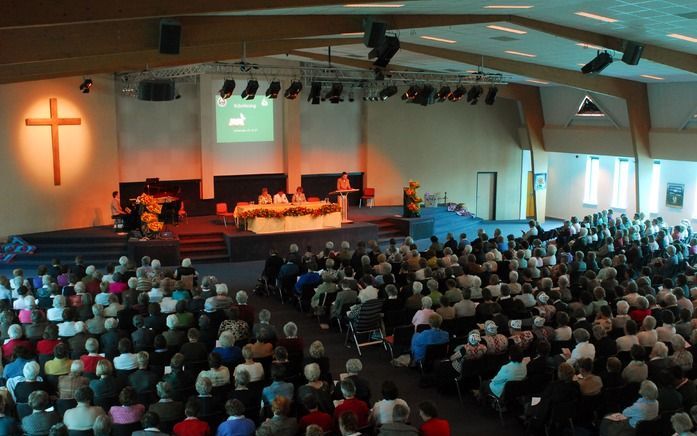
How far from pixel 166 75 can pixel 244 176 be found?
4583 mm

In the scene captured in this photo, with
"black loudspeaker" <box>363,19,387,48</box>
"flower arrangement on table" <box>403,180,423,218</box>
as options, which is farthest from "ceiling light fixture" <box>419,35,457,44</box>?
"flower arrangement on table" <box>403,180,423,218</box>

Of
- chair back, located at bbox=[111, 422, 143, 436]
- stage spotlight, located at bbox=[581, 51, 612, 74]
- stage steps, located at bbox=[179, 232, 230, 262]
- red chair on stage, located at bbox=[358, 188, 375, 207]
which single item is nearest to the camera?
chair back, located at bbox=[111, 422, 143, 436]

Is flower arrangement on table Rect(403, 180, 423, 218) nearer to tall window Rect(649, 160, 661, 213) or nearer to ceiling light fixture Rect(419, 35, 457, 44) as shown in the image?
ceiling light fixture Rect(419, 35, 457, 44)

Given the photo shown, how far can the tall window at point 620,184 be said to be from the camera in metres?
26.0

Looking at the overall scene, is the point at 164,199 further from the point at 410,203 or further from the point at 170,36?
the point at 170,36

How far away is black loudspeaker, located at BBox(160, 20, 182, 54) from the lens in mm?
9445

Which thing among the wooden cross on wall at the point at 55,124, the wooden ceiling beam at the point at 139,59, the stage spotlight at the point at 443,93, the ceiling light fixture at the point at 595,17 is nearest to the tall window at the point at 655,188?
the stage spotlight at the point at 443,93

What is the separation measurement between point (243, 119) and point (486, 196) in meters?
9.78

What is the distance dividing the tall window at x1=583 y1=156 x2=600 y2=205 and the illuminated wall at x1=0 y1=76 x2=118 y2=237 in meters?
16.8

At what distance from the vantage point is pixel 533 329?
939cm

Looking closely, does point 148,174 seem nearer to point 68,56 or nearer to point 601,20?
point 68,56

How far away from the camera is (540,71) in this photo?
18234mm

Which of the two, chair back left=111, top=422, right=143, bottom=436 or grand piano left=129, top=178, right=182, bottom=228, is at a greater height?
grand piano left=129, top=178, right=182, bottom=228

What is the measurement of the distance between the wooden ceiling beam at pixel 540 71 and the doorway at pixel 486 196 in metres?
7.40
